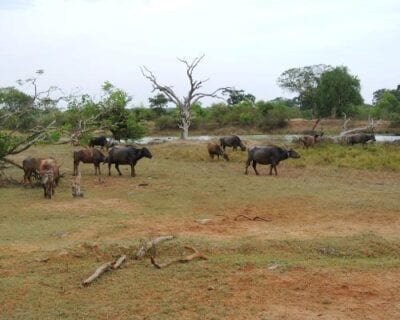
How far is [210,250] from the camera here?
9.16 m

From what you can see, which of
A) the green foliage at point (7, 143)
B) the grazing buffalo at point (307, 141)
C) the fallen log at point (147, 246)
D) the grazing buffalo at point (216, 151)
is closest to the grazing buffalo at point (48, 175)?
the green foliage at point (7, 143)

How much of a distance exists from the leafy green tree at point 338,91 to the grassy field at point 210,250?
115ft

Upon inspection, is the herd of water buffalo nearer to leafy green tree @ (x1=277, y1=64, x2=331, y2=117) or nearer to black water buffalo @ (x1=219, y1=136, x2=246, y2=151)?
black water buffalo @ (x1=219, y1=136, x2=246, y2=151)

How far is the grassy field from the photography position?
271 inches

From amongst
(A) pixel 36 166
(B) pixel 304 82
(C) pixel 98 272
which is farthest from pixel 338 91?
(C) pixel 98 272

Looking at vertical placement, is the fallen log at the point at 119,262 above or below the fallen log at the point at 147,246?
below

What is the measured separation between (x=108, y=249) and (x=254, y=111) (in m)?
50.1

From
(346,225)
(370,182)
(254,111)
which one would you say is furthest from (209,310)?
(254,111)

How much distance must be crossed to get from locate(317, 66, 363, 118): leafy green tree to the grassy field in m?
35.2

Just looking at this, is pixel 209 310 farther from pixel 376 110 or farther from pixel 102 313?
pixel 376 110

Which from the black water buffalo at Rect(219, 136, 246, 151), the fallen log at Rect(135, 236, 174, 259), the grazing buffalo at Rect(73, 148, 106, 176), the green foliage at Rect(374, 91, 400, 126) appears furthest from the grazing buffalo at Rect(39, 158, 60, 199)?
the green foliage at Rect(374, 91, 400, 126)

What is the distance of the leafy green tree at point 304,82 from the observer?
59.5 metres

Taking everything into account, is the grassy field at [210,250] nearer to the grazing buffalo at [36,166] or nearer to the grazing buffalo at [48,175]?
the grazing buffalo at [48,175]

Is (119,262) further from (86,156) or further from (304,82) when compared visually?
(304,82)
